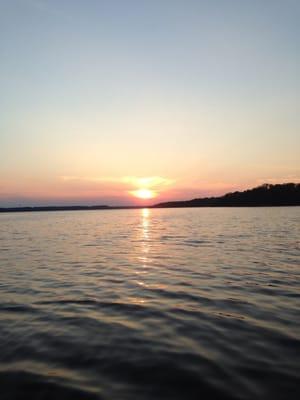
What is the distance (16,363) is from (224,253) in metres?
19.4

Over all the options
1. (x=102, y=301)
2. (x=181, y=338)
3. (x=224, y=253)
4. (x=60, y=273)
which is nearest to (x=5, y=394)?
(x=181, y=338)

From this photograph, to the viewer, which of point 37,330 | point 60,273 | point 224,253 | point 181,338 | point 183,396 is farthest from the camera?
point 224,253

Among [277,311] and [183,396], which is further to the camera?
[277,311]

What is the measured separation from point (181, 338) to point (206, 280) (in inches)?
290

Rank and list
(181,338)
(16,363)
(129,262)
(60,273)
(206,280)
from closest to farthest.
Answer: (16,363)
(181,338)
(206,280)
(60,273)
(129,262)

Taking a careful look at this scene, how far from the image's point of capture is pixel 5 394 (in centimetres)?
648

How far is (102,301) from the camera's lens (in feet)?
43.4

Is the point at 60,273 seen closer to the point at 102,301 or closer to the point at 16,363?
the point at 102,301

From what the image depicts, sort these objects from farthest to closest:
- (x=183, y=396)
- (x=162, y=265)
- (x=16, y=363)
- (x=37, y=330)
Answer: (x=162, y=265) < (x=37, y=330) < (x=16, y=363) < (x=183, y=396)

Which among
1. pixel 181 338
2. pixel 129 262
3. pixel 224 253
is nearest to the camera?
pixel 181 338

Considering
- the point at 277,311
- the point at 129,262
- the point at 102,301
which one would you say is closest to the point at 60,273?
the point at 129,262

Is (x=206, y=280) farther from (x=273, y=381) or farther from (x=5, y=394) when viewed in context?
(x=5, y=394)

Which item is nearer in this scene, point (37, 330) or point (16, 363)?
point (16, 363)

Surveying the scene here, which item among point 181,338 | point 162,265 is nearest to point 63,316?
point 181,338
